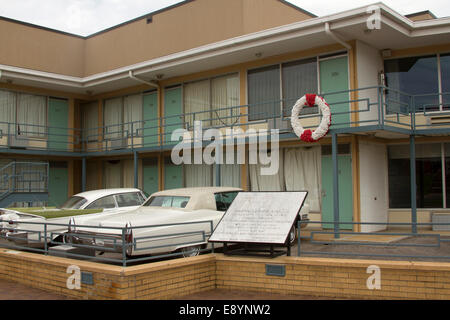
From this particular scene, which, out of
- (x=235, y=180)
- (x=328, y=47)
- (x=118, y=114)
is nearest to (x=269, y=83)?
(x=328, y=47)

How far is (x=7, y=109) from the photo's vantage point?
18.1 m

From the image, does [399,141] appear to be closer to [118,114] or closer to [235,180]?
[235,180]

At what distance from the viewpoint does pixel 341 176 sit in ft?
42.7

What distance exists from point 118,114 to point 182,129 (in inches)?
159

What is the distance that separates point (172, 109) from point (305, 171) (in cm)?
577

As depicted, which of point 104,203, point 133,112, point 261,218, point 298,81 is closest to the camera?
point 261,218

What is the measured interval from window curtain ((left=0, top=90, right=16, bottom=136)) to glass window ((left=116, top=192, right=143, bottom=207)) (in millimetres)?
7740

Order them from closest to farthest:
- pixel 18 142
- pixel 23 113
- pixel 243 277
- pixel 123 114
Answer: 1. pixel 243 277
2. pixel 18 142
3. pixel 23 113
4. pixel 123 114

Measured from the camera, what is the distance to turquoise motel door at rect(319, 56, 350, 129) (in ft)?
42.6

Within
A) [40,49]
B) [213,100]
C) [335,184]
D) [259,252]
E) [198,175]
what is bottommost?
[259,252]

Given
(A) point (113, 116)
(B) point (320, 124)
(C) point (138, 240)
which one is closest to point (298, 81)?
(B) point (320, 124)

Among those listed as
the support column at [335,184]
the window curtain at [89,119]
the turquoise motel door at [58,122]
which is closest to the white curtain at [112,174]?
the window curtain at [89,119]

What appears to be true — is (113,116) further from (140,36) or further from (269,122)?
(269,122)
